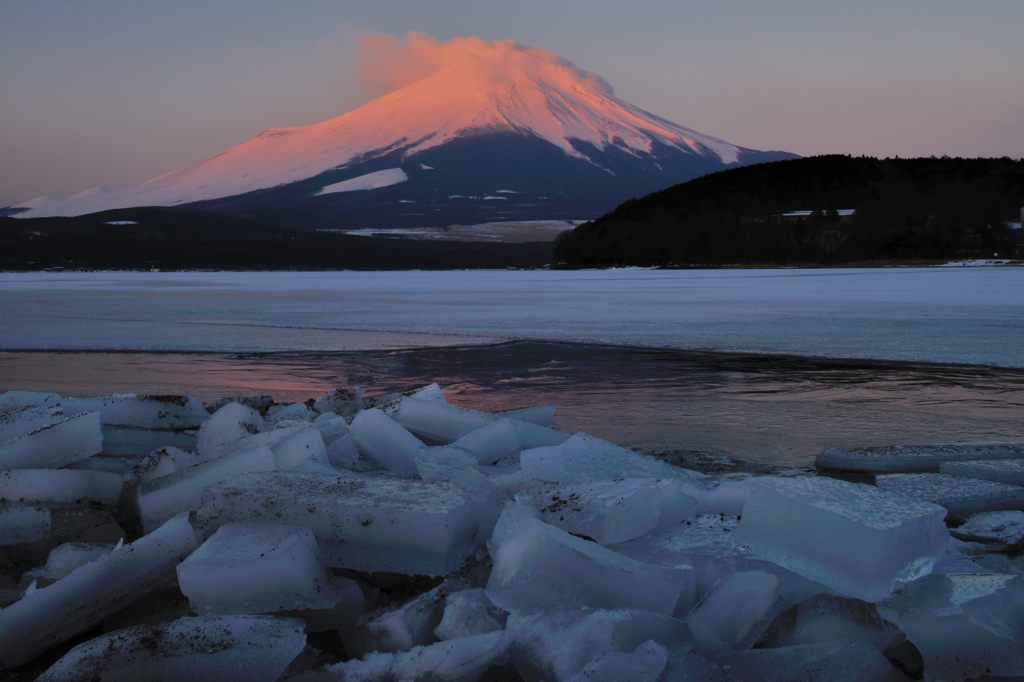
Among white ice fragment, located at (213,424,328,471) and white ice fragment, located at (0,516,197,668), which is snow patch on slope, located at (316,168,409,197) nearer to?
white ice fragment, located at (213,424,328,471)

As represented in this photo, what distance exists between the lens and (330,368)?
8000mm

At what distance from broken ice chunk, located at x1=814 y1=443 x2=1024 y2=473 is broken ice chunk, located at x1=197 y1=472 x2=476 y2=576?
199cm

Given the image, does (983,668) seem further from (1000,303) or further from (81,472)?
(1000,303)

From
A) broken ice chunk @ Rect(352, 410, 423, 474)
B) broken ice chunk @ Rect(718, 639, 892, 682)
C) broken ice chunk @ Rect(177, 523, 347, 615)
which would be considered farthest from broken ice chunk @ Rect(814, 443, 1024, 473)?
broken ice chunk @ Rect(177, 523, 347, 615)

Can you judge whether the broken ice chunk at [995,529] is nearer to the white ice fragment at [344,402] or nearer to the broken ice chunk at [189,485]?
the broken ice chunk at [189,485]

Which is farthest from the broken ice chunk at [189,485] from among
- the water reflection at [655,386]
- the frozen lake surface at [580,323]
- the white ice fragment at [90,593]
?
the frozen lake surface at [580,323]

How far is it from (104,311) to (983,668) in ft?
54.9

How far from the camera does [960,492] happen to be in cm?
345

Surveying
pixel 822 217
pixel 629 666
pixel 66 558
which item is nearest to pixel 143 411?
pixel 66 558

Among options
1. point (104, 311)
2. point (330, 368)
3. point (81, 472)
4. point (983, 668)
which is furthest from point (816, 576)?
point (104, 311)

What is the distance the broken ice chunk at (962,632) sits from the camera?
2146mm

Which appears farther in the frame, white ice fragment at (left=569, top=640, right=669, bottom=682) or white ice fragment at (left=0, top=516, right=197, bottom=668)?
white ice fragment at (left=0, top=516, right=197, bottom=668)

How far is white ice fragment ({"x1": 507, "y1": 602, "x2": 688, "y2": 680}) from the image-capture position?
208 cm

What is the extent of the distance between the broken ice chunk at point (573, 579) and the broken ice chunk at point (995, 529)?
4.01 ft
